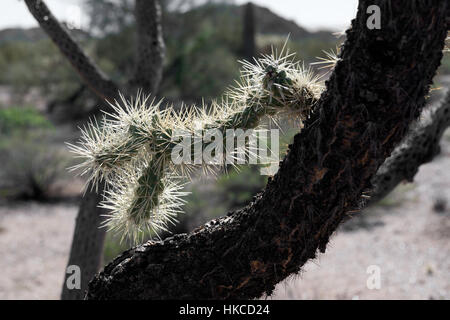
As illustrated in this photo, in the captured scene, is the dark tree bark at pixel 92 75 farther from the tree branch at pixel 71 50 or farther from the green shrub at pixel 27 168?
the green shrub at pixel 27 168

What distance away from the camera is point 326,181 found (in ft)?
6.11

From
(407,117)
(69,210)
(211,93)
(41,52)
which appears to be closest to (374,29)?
(407,117)

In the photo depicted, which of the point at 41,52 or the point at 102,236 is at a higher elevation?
the point at 41,52

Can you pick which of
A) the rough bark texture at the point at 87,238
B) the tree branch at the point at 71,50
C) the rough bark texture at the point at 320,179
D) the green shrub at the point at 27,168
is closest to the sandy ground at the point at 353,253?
the green shrub at the point at 27,168

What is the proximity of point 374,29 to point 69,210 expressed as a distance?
329 inches

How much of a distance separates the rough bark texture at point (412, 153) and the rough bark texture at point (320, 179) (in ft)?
5.80

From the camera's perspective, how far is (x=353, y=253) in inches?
287

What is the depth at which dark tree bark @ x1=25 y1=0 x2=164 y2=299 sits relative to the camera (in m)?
3.52

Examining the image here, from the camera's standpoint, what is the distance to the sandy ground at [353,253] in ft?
18.7

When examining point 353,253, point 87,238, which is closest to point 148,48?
point 87,238

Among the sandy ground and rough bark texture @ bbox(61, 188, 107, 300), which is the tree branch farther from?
the sandy ground

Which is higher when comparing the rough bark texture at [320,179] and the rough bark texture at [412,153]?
the rough bark texture at [412,153]

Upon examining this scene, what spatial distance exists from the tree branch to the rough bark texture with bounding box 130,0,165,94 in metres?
0.23
